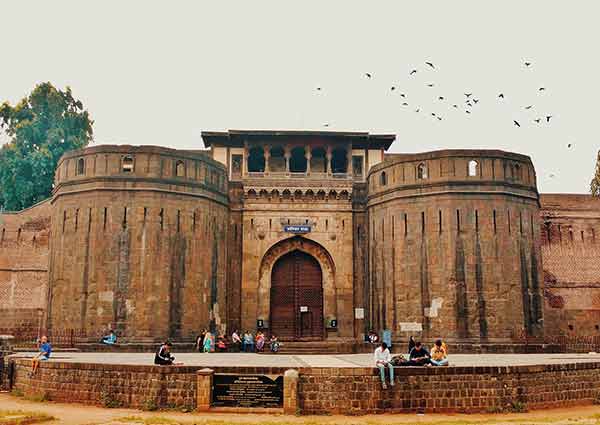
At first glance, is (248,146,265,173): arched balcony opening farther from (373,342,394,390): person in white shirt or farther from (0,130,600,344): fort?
(373,342,394,390): person in white shirt

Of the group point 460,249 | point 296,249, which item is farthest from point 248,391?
point 296,249

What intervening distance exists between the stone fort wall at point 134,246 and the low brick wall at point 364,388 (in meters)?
9.43

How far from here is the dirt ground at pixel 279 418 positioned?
47.2ft

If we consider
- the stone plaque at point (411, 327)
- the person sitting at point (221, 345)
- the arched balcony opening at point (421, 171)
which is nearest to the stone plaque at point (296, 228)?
the arched balcony opening at point (421, 171)

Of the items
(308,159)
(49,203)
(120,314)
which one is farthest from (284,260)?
(49,203)

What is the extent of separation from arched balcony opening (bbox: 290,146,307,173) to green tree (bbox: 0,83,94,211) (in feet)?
51.9

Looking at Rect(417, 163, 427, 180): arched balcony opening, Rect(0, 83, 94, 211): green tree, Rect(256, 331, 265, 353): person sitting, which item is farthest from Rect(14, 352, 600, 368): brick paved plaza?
Rect(0, 83, 94, 211): green tree

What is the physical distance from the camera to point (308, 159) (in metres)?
34.4

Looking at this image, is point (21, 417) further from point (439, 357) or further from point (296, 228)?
point (296, 228)

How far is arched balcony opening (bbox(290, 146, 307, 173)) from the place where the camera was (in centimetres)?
3663

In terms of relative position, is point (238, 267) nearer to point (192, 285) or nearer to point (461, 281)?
point (192, 285)

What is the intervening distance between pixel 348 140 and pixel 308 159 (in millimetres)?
2465

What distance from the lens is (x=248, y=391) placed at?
16047 millimetres

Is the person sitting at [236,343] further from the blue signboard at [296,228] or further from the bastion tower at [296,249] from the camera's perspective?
the blue signboard at [296,228]
